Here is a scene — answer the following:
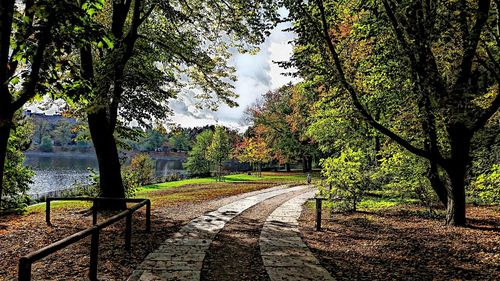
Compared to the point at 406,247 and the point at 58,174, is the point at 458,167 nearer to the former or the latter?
the point at 406,247

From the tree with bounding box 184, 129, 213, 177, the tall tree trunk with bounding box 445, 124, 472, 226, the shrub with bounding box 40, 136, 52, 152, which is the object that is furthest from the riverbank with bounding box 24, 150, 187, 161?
the tall tree trunk with bounding box 445, 124, 472, 226

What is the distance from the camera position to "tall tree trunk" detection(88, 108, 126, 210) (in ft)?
41.4

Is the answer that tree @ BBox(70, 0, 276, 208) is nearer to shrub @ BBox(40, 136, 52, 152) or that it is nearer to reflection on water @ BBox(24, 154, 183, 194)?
reflection on water @ BBox(24, 154, 183, 194)

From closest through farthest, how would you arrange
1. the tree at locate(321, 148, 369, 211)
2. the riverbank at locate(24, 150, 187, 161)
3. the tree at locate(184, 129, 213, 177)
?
the tree at locate(321, 148, 369, 211), the tree at locate(184, 129, 213, 177), the riverbank at locate(24, 150, 187, 161)

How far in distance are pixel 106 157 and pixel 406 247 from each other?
10.1 meters

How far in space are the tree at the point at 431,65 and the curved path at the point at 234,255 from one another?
4328 millimetres

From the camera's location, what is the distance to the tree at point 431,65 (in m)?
8.55

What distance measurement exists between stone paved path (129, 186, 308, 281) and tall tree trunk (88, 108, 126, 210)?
3516mm

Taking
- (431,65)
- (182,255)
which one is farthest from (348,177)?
(182,255)

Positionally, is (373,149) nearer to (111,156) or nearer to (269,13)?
(269,13)

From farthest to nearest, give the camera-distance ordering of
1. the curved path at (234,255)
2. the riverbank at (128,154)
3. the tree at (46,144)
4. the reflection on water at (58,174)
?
the tree at (46,144), the riverbank at (128,154), the reflection on water at (58,174), the curved path at (234,255)

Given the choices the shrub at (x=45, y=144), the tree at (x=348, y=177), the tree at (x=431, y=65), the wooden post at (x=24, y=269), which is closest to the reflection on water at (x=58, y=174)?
the tree at (x=348, y=177)

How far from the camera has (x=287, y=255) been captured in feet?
24.4

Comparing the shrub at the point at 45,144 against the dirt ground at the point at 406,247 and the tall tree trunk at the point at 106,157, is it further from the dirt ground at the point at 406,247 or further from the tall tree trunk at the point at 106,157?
the dirt ground at the point at 406,247
